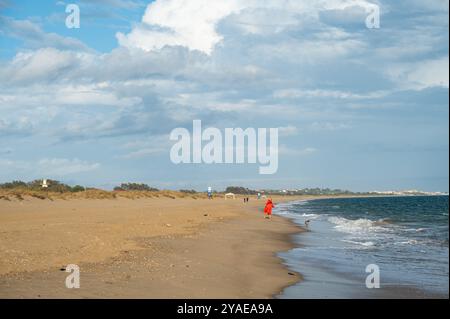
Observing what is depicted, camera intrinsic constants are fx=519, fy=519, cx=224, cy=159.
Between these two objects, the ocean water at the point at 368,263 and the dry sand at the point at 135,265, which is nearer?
the dry sand at the point at 135,265

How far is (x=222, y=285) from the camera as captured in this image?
1098 centimetres

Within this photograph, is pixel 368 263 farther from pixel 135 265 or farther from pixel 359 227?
pixel 359 227

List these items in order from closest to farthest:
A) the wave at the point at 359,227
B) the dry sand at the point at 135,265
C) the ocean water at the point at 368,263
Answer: the dry sand at the point at 135,265 → the ocean water at the point at 368,263 → the wave at the point at 359,227

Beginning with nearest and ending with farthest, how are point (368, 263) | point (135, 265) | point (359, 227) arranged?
point (135, 265) < point (368, 263) < point (359, 227)

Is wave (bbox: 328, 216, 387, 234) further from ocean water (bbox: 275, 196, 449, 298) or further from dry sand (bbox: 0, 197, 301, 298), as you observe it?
dry sand (bbox: 0, 197, 301, 298)

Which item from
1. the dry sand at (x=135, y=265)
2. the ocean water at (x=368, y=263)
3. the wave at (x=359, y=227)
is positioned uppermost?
the dry sand at (x=135, y=265)

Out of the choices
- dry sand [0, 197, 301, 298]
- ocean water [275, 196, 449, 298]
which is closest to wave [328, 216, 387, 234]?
ocean water [275, 196, 449, 298]

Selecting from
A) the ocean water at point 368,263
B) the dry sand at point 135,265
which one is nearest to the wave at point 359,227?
the ocean water at point 368,263

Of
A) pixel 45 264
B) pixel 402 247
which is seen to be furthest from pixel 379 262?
pixel 45 264

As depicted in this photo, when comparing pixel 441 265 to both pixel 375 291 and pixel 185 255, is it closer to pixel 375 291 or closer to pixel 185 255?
pixel 375 291

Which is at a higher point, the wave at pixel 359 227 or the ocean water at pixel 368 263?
the ocean water at pixel 368 263

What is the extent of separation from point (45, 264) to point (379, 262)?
9.69 meters

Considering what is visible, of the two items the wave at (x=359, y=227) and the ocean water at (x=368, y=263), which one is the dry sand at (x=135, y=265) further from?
the wave at (x=359, y=227)

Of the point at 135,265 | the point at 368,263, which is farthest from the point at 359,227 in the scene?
the point at 135,265
